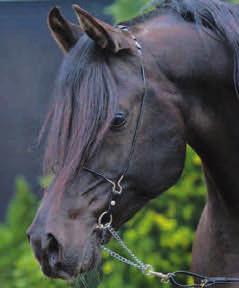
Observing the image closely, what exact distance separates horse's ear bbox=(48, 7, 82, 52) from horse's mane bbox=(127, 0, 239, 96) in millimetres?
165

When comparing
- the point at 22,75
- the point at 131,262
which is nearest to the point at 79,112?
the point at 131,262

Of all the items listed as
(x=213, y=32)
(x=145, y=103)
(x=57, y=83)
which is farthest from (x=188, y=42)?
(x=57, y=83)

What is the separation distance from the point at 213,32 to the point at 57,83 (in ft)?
1.53

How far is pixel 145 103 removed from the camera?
197 centimetres

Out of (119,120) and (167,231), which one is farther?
(167,231)

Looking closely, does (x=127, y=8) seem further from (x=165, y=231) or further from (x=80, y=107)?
(x=80, y=107)

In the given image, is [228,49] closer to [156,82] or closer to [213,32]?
[213,32]

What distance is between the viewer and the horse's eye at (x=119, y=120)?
1921 mm

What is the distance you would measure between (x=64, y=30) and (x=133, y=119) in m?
0.32

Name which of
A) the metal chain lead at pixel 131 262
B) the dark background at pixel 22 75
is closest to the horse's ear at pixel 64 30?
the metal chain lead at pixel 131 262

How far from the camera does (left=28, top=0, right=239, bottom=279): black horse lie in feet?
6.19

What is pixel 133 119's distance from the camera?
196 cm

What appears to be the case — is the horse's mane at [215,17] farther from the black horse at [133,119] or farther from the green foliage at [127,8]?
the green foliage at [127,8]

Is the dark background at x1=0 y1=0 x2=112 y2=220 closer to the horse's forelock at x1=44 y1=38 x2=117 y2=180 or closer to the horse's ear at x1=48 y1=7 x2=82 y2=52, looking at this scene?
the horse's ear at x1=48 y1=7 x2=82 y2=52
